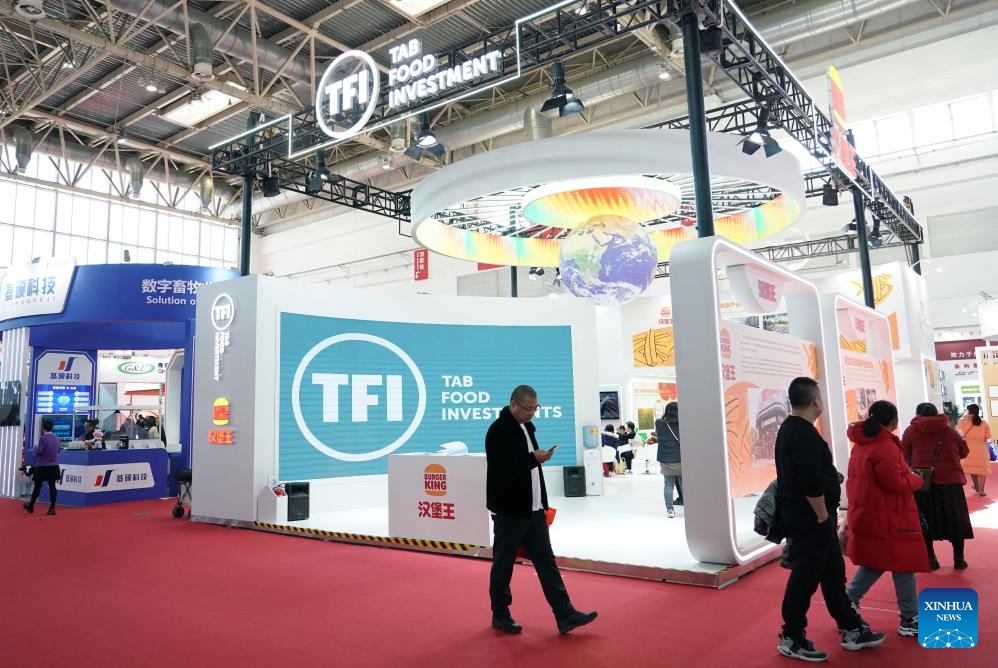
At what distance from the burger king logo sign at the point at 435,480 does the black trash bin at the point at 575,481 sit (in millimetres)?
→ 4660

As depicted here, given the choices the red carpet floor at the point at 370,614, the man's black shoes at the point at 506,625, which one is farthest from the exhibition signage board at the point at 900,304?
the man's black shoes at the point at 506,625

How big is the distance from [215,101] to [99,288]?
7.42 meters

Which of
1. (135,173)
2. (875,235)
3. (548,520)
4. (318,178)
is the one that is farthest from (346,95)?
(135,173)

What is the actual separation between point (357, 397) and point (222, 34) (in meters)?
8.15

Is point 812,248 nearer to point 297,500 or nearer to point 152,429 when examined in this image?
point 297,500

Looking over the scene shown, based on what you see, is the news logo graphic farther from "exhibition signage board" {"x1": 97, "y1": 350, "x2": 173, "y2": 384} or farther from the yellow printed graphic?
"exhibition signage board" {"x1": 97, "y1": 350, "x2": 173, "y2": 384}

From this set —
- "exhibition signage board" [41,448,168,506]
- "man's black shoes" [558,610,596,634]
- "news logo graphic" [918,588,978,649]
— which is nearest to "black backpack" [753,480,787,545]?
"news logo graphic" [918,588,978,649]

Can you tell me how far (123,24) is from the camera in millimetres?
14289

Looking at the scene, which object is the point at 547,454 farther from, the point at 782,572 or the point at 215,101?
the point at 215,101

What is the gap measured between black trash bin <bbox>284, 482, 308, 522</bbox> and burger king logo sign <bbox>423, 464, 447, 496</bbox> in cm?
257

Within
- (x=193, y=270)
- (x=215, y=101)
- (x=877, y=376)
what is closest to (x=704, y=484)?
(x=877, y=376)

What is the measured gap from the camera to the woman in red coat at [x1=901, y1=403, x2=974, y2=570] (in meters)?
5.59

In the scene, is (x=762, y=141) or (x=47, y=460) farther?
(x=47, y=460)

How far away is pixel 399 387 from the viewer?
1077cm
